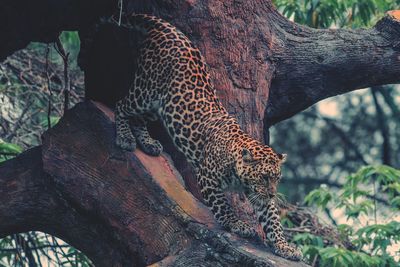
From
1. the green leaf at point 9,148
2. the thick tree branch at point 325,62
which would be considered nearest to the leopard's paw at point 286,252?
the thick tree branch at point 325,62

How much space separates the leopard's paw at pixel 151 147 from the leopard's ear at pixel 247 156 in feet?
2.73

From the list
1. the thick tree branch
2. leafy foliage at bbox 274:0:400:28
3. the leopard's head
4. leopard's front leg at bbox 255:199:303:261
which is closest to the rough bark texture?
leopard's front leg at bbox 255:199:303:261

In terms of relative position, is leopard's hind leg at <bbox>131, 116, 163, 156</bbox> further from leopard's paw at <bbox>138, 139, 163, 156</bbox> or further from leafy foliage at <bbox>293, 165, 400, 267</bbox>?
leafy foliage at <bbox>293, 165, 400, 267</bbox>

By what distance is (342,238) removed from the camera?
12469mm

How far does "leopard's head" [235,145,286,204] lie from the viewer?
8297 mm

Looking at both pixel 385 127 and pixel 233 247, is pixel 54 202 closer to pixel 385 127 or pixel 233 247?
pixel 233 247

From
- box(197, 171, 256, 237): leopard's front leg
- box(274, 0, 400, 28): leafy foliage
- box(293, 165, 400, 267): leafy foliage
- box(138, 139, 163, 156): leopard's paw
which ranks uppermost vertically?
box(274, 0, 400, 28): leafy foliage

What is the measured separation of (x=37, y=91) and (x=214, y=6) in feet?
14.5

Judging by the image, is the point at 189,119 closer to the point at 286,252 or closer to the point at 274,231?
the point at 274,231

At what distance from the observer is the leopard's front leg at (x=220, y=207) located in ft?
26.5

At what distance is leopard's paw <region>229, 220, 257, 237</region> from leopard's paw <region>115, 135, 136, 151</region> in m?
1.09

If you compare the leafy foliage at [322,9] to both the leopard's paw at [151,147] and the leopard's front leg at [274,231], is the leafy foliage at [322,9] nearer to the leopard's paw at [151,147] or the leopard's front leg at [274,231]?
the leopard's paw at [151,147]

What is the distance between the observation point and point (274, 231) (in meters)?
8.34

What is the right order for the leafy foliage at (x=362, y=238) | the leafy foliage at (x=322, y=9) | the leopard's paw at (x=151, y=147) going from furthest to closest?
the leafy foliage at (x=322, y=9) → the leafy foliage at (x=362, y=238) → the leopard's paw at (x=151, y=147)
